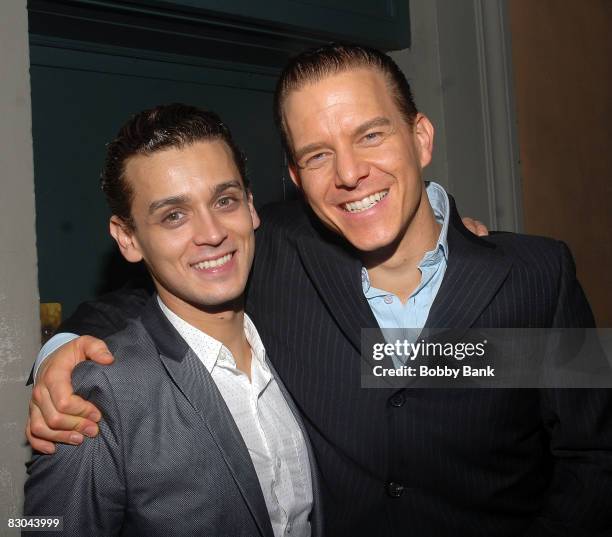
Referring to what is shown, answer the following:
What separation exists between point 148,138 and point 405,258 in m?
0.79

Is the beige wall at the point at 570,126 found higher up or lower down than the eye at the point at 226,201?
higher up

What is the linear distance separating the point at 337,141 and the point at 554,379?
0.86 metres

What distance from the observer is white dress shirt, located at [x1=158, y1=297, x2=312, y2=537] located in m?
1.61

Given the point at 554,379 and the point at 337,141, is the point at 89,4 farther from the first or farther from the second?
the point at 554,379

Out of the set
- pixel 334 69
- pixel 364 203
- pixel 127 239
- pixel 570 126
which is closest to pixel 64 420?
pixel 127 239

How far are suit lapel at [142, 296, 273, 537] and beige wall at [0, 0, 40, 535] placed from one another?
→ 60 centimetres

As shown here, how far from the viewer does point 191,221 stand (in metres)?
1.65

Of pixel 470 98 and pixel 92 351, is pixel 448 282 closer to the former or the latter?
pixel 92 351

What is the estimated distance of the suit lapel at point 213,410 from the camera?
1.49 metres

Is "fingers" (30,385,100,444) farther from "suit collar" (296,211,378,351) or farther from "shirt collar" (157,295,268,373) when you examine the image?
"suit collar" (296,211,378,351)

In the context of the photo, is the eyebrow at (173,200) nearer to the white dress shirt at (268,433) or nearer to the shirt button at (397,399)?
the white dress shirt at (268,433)

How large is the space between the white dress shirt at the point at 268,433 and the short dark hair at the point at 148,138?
329 mm

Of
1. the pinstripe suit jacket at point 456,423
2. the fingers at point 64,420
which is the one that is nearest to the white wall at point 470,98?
the pinstripe suit jacket at point 456,423

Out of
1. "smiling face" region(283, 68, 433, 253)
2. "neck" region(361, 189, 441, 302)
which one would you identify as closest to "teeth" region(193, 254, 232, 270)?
"smiling face" region(283, 68, 433, 253)
